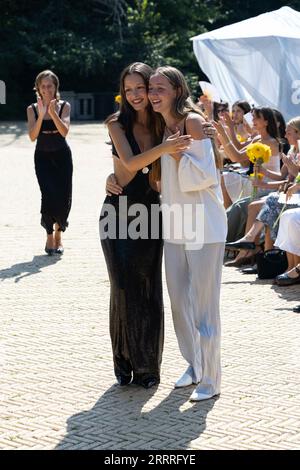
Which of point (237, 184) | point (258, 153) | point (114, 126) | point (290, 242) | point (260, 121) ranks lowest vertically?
point (290, 242)

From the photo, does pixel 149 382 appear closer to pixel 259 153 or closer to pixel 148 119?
pixel 148 119

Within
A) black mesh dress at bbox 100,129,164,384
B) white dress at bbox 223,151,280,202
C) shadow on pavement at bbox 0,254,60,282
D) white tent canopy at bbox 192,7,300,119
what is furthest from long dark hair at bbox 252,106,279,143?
white tent canopy at bbox 192,7,300,119

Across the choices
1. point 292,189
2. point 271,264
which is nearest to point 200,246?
point 271,264

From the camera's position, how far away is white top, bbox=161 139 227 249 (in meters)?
5.88

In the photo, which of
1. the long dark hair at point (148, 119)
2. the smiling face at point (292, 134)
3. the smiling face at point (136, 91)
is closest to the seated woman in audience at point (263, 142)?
the smiling face at point (292, 134)

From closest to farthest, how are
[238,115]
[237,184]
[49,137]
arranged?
[49,137] → [237,184] → [238,115]

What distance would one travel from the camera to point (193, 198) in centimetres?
600

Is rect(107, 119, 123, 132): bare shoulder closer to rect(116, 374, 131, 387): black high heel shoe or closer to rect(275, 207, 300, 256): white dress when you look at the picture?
rect(116, 374, 131, 387): black high heel shoe

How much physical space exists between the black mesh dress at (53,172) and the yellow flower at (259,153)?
2219 mm

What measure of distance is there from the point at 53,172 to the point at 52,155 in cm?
20

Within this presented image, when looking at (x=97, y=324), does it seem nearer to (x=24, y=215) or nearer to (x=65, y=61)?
(x=24, y=215)

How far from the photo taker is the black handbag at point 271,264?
975 centimetres

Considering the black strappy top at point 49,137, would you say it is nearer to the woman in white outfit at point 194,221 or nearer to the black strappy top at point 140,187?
the black strappy top at point 140,187

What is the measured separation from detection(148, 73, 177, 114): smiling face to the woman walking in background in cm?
533
